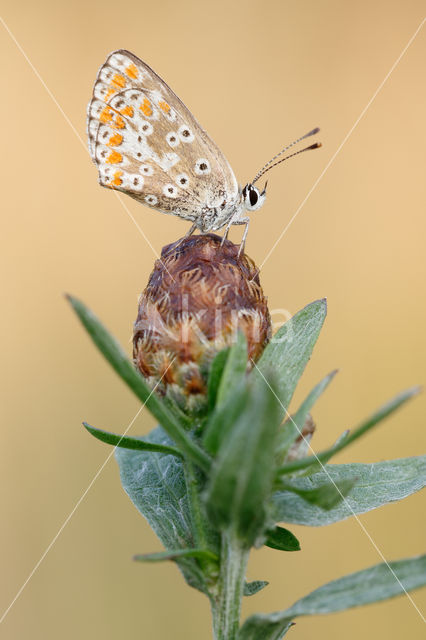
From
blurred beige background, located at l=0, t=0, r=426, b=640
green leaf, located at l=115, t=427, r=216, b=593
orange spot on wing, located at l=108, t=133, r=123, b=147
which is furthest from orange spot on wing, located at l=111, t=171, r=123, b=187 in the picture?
blurred beige background, located at l=0, t=0, r=426, b=640

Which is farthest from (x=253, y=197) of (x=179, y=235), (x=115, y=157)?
(x=179, y=235)

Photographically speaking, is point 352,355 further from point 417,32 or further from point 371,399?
point 417,32

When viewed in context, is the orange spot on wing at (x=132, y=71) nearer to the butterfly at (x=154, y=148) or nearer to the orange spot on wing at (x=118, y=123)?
the butterfly at (x=154, y=148)

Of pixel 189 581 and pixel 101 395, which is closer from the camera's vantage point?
pixel 189 581

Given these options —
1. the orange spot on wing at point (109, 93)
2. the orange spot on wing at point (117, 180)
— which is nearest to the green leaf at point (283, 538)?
the orange spot on wing at point (117, 180)

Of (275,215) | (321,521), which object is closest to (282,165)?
(275,215)

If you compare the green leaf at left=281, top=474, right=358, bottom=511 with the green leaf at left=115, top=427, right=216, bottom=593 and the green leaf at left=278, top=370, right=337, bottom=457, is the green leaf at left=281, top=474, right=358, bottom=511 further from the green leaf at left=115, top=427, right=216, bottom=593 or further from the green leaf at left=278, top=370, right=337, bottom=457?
the green leaf at left=115, top=427, right=216, bottom=593
